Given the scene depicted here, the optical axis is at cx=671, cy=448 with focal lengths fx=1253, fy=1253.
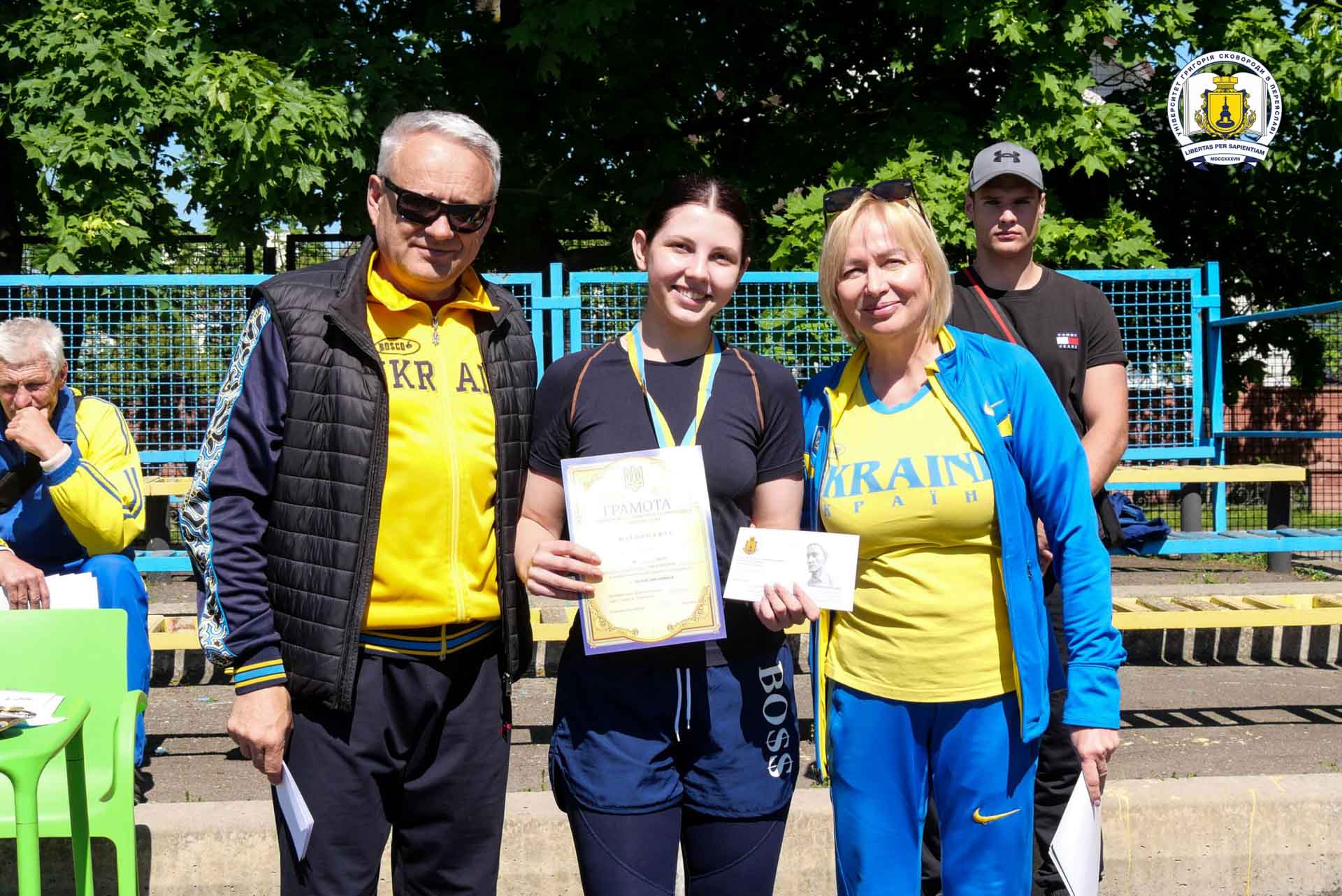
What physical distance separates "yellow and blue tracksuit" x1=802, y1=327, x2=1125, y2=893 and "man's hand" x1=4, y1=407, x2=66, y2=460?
337 centimetres

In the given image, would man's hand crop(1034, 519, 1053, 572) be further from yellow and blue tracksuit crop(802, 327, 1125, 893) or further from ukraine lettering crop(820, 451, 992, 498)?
ukraine lettering crop(820, 451, 992, 498)

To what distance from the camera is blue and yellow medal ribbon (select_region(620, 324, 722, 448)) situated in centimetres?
256

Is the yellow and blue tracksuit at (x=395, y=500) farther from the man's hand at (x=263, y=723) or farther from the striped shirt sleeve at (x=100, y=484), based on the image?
the striped shirt sleeve at (x=100, y=484)

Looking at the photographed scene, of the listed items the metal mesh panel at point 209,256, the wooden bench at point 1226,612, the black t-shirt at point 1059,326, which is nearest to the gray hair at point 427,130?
the black t-shirt at point 1059,326

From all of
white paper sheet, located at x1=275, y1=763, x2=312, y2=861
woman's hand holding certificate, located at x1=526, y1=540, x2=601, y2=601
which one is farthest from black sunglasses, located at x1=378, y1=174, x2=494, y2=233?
white paper sheet, located at x1=275, y1=763, x2=312, y2=861

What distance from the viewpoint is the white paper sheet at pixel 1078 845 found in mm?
2463

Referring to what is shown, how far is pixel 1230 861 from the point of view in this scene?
4223 millimetres

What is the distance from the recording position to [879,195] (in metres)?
2.75

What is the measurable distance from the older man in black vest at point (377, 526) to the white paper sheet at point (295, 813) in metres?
0.02

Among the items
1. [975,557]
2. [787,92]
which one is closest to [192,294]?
[975,557]

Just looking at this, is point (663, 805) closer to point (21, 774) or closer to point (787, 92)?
point (21, 774)

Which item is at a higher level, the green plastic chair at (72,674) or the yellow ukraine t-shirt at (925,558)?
the yellow ukraine t-shirt at (925,558)

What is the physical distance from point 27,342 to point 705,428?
3481 millimetres

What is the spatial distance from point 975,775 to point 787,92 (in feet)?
41.0
